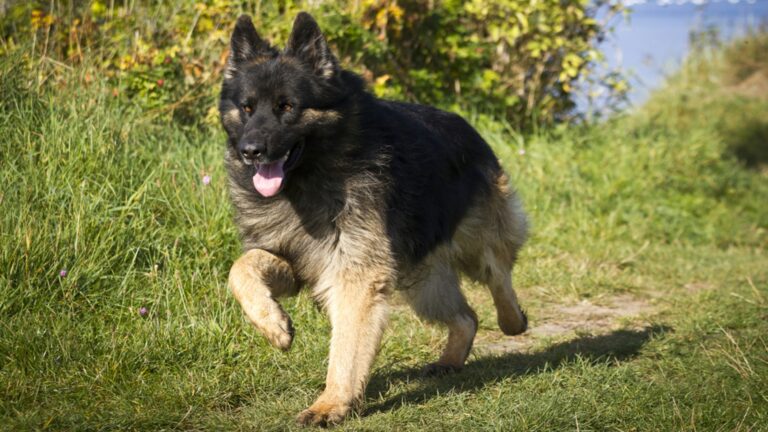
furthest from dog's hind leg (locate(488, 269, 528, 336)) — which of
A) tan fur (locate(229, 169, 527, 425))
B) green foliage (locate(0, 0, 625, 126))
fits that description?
green foliage (locate(0, 0, 625, 126))

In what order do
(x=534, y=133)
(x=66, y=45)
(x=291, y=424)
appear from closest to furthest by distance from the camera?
(x=291, y=424), (x=66, y=45), (x=534, y=133)

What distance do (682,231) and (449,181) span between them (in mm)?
4863

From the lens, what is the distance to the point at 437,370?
4816 millimetres

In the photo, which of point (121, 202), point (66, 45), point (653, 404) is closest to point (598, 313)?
point (653, 404)

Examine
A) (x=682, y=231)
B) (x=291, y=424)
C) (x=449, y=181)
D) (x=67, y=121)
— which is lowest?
(x=682, y=231)

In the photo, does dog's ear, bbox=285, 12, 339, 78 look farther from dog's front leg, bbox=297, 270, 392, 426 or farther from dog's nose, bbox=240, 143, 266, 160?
dog's front leg, bbox=297, 270, 392, 426

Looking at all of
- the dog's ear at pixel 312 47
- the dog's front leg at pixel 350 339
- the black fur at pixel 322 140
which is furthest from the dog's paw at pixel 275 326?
the dog's ear at pixel 312 47

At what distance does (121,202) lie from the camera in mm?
5516

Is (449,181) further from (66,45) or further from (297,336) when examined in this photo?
(66,45)

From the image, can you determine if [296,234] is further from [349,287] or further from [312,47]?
[312,47]

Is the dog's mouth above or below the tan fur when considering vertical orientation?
above

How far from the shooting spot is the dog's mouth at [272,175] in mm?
4090

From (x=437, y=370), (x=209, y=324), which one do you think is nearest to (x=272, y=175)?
(x=209, y=324)

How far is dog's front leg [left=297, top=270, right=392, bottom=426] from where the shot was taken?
151 inches
